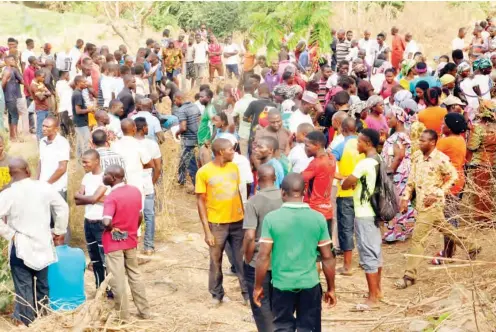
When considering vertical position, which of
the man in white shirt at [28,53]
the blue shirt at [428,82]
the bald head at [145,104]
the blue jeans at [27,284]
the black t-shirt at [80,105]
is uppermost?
the man in white shirt at [28,53]

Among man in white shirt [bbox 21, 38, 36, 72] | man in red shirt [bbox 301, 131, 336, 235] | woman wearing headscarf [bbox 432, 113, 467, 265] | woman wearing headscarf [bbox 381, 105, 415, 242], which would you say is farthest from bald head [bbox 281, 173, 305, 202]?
man in white shirt [bbox 21, 38, 36, 72]

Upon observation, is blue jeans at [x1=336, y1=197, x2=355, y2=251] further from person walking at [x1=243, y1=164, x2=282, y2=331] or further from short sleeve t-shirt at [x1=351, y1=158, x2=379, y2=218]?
person walking at [x1=243, y1=164, x2=282, y2=331]

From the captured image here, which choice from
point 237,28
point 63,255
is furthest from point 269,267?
point 237,28

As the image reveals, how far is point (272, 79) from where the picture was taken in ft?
46.6

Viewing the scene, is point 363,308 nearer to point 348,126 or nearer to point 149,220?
point 348,126

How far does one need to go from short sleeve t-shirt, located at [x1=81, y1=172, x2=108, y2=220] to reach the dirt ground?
2.94 ft

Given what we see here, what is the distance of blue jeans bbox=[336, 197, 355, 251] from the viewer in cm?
842

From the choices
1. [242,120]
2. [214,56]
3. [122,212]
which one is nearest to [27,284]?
[122,212]

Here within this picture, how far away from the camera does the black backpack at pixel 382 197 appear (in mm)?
7277

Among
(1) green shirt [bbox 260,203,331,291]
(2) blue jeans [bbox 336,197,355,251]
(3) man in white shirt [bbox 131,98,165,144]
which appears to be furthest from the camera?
(3) man in white shirt [bbox 131,98,165,144]

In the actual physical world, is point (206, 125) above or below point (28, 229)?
above

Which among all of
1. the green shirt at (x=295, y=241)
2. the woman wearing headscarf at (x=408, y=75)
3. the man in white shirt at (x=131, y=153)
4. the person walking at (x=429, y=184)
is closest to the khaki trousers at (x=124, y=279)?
the man in white shirt at (x=131, y=153)

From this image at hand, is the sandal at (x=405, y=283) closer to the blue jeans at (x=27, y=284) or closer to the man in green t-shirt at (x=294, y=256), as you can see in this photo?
the man in green t-shirt at (x=294, y=256)

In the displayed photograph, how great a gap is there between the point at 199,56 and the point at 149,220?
37.7ft
